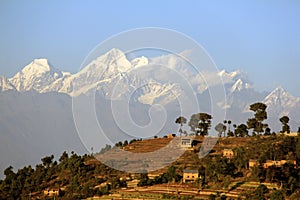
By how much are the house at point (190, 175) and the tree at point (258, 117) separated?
1842 centimetres

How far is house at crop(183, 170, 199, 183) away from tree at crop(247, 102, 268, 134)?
18420mm

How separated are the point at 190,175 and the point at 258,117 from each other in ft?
62.6

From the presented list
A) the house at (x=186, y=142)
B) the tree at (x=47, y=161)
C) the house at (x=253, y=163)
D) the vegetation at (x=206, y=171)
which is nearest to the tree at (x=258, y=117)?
the vegetation at (x=206, y=171)

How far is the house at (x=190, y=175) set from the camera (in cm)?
4728

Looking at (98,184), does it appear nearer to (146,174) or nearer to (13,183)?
(146,174)

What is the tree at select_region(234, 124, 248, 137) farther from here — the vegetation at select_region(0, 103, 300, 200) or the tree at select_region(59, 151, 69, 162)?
the tree at select_region(59, 151, 69, 162)

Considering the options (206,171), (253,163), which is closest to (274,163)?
(253,163)

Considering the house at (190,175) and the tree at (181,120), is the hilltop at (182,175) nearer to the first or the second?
the house at (190,175)

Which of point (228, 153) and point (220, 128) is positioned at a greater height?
point (220, 128)

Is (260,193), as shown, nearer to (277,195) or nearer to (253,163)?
(277,195)

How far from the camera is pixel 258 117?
64312mm

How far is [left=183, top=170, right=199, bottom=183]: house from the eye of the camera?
155ft

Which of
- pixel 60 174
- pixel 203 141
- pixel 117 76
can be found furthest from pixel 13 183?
pixel 203 141

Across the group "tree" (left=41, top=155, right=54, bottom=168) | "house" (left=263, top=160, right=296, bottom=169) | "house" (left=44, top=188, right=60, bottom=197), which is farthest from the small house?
"tree" (left=41, top=155, right=54, bottom=168)
